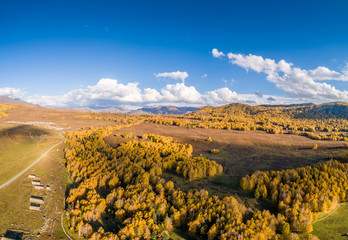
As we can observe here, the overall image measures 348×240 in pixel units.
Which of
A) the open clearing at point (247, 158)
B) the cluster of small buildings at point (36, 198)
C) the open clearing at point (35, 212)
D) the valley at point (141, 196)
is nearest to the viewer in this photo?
the valley at point (141, 196)

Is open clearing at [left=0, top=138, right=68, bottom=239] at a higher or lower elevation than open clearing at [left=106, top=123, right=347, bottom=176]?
lower

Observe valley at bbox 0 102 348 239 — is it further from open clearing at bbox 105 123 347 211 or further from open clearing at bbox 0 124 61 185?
open clearing at bbox 105 123 347 211

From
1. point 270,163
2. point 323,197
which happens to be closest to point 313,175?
point 323,197

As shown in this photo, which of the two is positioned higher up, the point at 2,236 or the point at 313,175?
the point at 313,175

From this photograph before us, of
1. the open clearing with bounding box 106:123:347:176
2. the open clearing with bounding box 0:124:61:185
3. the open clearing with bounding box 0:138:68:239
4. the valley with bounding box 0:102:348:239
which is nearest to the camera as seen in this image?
the valley with bounding box 0:102:348:239

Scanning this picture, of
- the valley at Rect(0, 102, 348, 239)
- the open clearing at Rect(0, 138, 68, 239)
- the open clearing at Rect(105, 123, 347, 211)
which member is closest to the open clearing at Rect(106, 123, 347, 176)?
the open clearing at Rect(105, 123, 347, 211)

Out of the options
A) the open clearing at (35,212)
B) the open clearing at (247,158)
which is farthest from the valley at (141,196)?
the open clearing at (247,158)

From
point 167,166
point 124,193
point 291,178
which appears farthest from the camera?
point 167,166

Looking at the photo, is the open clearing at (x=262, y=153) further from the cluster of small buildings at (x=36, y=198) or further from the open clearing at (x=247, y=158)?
the cluster of small buildings at (x=36, y=198)

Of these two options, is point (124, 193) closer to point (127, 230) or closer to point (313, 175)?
point (127, 230)
